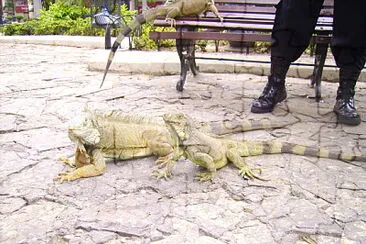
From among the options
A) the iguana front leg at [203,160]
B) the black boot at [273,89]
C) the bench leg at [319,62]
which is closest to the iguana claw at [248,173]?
the iguana front leg at [203,160]

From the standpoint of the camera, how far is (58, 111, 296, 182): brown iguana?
8.09 ft

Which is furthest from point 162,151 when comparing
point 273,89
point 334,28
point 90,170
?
point 334,28

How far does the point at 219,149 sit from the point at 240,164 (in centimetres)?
18

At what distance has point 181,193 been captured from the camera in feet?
7.57

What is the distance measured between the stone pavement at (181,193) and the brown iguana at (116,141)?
77 millimetres

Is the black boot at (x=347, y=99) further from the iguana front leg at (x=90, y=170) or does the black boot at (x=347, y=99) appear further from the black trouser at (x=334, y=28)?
the iguana front leg at (x=90, y=170)

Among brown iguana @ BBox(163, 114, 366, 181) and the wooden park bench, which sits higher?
the wooden park bench

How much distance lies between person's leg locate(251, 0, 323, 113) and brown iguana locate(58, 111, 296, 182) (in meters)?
1.31

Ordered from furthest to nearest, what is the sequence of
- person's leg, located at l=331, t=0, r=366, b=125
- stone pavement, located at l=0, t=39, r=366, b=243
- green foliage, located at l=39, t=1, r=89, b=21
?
1. green foliage, located at l=39, t=1, r=89, b=21
2. person's leg, located at l=331, t=0, r=366, b=125
3. stone pavement, located at l=0, t=39, r=366, b=243

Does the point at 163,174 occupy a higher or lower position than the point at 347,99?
lower

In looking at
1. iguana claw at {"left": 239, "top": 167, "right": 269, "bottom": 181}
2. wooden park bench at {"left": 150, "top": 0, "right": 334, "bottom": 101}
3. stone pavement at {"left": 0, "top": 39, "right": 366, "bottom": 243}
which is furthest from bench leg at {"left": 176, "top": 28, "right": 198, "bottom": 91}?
iguana claw at {"left": 239, "top": 167, "right": 269, "bottom": 181}

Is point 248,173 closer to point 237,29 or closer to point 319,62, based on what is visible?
point 237,29

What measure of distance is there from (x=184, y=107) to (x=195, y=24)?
3.05 feet

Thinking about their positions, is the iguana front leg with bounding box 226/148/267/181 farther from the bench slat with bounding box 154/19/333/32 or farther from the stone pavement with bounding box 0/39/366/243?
the bench slat with bounding box 154/19/333/32
